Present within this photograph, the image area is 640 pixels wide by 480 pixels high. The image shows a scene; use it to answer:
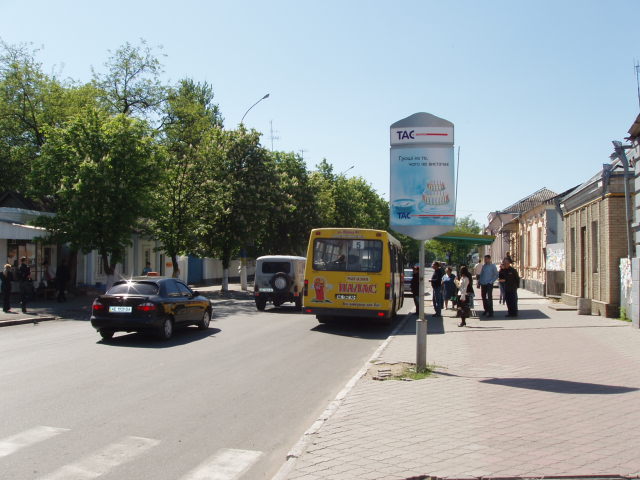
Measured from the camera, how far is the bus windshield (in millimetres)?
16812

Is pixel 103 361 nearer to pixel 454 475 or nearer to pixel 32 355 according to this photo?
pixel 32 355

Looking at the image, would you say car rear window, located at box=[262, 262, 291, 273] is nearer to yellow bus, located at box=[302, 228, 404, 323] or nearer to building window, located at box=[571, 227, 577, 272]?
yellow bus, located at box=[302, 228, 404, 323]

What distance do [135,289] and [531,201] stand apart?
5309 centimetres

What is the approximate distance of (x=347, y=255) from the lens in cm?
1695

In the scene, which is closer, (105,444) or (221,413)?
(105,444)

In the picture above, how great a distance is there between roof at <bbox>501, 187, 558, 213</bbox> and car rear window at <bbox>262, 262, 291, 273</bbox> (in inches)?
1466

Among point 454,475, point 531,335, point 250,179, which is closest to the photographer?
point 454,475

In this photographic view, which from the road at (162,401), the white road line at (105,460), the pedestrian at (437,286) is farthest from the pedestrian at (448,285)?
the white road line at (105,460)

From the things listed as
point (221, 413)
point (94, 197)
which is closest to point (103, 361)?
point (221, 413)

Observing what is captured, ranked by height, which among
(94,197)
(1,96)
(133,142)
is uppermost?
(1,96)

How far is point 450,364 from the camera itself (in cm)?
1018

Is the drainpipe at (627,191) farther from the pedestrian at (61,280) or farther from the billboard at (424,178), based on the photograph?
the pedestrian at (61,280)

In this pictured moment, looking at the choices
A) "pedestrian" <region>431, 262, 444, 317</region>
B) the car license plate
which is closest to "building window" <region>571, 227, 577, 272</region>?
"pedestrian" <region>431, 262, 444, 317</region>

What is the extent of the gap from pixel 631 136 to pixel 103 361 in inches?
530
